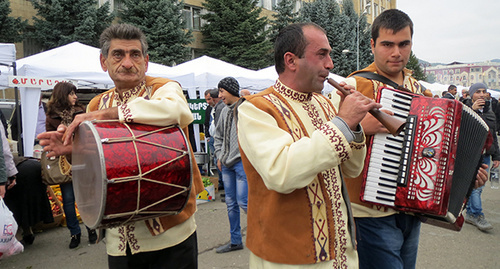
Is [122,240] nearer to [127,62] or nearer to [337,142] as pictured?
[127,62]

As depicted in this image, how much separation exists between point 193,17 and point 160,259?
24100 millimetres

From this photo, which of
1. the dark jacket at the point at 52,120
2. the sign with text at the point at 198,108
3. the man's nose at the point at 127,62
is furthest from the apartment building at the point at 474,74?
the man's nose at the point at 127,62

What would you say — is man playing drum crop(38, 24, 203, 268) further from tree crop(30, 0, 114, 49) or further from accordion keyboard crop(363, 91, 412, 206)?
tree crop(30, 0, 114, 49)

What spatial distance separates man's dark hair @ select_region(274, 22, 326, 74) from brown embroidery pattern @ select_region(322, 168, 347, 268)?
1.85 ft

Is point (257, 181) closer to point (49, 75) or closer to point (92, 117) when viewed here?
point (92, 117)

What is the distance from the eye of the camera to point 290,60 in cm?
176

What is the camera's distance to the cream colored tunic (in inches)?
72.9

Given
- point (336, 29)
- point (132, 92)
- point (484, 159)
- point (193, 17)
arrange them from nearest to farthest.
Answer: point (132, 92) → point (484, 159) → point (193, 17) → point (336, 29)

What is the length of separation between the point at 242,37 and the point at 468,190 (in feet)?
73.4

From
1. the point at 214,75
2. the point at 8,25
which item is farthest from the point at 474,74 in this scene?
the point at 8,25

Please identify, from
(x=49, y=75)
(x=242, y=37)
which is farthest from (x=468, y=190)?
(x=242, y=37)

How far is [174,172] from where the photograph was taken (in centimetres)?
188

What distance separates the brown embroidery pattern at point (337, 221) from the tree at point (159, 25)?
60.5 feet

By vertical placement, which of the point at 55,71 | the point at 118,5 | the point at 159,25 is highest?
the point at 118,5
